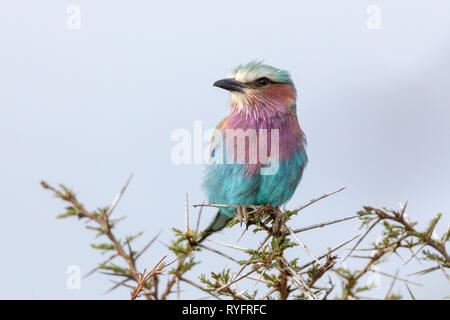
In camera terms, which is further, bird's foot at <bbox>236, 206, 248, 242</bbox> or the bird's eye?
the bird's eye

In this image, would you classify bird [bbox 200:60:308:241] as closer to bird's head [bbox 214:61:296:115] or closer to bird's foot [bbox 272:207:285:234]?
bird's head [bbox 214:61:296:115]

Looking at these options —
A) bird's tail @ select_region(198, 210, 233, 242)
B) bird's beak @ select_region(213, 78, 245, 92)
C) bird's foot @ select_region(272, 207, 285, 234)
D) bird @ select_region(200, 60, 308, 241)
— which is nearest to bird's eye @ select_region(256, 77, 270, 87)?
bird @ select_region(200, 60, 308, 241)

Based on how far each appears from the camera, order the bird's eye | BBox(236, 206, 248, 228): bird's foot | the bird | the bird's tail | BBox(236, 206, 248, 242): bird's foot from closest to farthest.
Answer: BBox(236, 206, 248, 242): bird's foot < BBox(236, 206, 248, 228): bird's foot < the bird < the bird's eye < the bird's tail

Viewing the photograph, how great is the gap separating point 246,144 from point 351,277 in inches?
42.9

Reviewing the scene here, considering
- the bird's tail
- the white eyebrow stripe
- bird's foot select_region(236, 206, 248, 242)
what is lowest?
the bird's tail

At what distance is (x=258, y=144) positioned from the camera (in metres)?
3.87

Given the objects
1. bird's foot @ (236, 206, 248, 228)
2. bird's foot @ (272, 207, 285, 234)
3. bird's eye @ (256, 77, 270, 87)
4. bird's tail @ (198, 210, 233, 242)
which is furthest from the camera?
bird's tail @ (198, 210, 233, 242)

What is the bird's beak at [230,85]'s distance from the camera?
3916 millimetres

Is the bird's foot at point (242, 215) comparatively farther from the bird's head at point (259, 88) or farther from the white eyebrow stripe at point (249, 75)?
the white eyebrow stripe at point (249, 75)

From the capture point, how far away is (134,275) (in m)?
2.76

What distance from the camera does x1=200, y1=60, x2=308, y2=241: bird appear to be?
12.4 feet

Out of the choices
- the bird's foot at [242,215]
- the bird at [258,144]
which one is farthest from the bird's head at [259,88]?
the bird's foot at [242,215]

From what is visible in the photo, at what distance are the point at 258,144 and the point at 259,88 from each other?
0.42 meters
